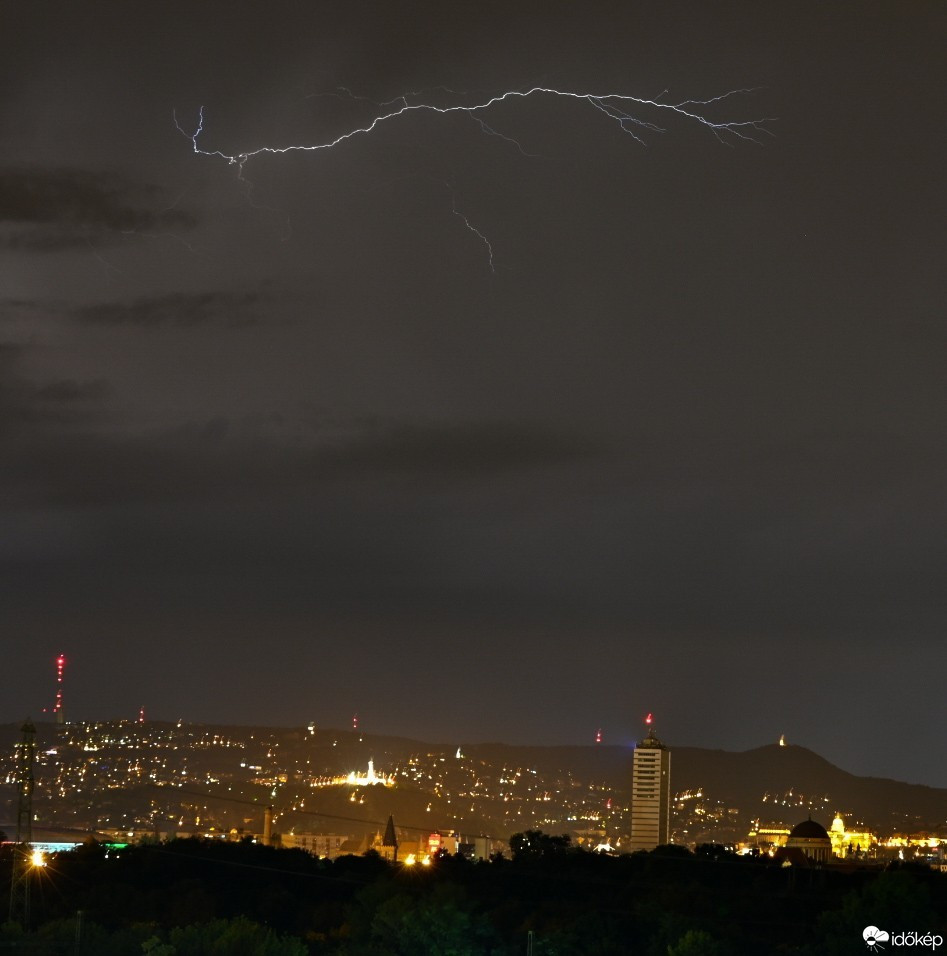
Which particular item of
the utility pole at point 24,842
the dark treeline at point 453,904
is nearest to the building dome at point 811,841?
the dark treeline at point 453,904

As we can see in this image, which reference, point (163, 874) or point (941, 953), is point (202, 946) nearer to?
point (941, 953)

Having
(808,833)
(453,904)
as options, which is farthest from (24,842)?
(808,833)

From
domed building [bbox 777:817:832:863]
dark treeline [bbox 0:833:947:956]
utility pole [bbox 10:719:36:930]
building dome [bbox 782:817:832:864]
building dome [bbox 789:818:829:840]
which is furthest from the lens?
building dome [bbox 789:818:829:840]

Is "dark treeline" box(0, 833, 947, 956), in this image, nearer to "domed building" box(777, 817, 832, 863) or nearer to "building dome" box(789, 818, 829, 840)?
"domed building" box(777, 817, 832, 863)

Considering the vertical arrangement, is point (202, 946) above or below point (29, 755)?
below

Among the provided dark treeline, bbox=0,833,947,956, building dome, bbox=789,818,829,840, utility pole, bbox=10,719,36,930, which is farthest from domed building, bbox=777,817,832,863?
utility pole, bbox=10,719,36,930

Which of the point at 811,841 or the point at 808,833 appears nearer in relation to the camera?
the point at 811,841

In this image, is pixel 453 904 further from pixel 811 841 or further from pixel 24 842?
pixel 811 841

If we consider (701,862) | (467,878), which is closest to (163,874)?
(467,878)
